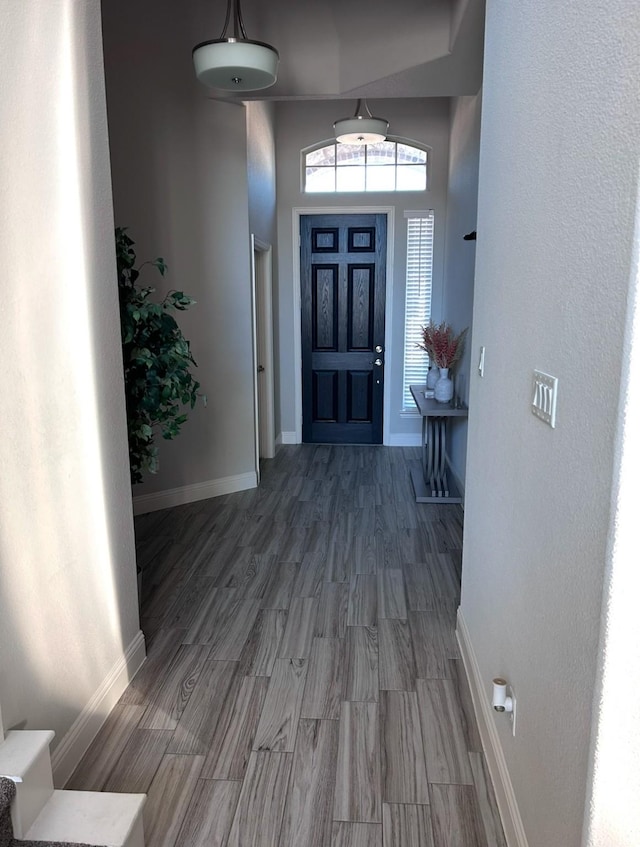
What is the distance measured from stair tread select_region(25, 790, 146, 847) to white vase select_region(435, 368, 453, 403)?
3547 millimetres

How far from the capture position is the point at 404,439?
6191 mm

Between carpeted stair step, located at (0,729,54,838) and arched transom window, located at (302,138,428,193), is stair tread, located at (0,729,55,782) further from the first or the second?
arched transom window, located at (302,138,428,193)

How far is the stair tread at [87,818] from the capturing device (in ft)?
4.93

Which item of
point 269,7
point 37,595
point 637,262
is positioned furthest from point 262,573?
point 269,7

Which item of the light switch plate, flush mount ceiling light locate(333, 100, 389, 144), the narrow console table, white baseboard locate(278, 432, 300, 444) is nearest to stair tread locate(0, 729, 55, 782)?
the light switch plate

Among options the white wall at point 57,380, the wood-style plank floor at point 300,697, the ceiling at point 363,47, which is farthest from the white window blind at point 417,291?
the white wall at point 57,380

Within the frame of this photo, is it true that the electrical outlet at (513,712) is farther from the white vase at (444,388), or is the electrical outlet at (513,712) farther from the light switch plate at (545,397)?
the white vase at (444,388)

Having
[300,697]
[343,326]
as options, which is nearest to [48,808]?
[300,697]

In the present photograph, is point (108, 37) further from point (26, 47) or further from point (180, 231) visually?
point (26, 47)

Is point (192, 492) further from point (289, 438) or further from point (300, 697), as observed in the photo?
point (300, 697)

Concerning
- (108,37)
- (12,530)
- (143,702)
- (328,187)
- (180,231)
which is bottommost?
(143,702)

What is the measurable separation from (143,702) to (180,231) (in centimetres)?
304

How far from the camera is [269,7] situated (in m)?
3.69

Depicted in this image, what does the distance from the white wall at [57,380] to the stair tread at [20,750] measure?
7cm
